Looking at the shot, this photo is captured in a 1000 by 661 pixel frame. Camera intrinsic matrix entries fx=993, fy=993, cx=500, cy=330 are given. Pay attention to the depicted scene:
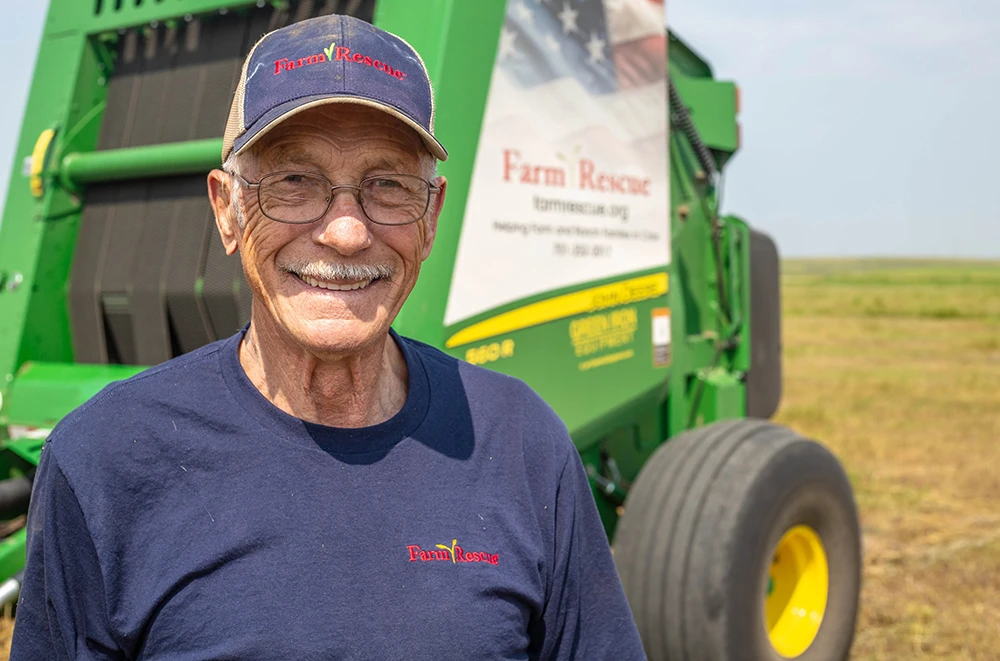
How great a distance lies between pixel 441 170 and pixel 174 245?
1075 mm

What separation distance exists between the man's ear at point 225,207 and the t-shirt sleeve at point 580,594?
63 cm

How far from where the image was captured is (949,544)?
217 inches

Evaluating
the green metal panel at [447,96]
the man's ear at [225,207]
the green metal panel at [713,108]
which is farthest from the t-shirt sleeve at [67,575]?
the green metal panel at [713,108]

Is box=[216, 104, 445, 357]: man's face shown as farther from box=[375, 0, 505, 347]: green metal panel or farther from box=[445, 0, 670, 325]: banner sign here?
box=[445, 0, 670, 325]: banner sign

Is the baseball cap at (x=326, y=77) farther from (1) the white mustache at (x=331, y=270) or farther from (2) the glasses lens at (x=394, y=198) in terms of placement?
(1) the white mustache at (x=331, y=270)

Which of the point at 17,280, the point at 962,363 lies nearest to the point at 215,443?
the point at 17,280

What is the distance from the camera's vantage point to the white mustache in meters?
1.46

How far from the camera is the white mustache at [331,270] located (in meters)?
1.46

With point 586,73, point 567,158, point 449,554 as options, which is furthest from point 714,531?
point 449,554

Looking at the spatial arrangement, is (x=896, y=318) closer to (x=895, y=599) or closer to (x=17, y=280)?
(x=895, y=599)

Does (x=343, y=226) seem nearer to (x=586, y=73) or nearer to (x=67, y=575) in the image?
(x=67, y=575)

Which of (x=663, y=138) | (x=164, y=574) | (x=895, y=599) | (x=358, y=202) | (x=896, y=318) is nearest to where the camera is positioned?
(x=164, y=574)

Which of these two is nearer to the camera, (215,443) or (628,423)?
(215,443)

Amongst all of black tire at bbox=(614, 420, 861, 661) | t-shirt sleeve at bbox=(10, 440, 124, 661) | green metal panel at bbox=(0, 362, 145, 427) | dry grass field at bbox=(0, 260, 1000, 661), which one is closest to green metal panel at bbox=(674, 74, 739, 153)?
black tire at bbox=(614, 420, 861, 661)
